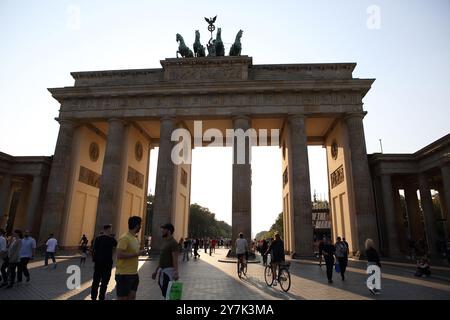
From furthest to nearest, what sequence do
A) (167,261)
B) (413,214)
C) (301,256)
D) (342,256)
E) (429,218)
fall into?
(413,214), (429,218), (301,256), (342,256), (167,261)

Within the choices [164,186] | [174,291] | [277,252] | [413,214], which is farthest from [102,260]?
[413,214]

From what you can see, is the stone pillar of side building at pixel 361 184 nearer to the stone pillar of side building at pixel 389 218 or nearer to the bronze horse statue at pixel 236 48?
the stone pillar of side building at pixel 389 218

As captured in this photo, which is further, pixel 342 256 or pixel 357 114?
pixel 357 114

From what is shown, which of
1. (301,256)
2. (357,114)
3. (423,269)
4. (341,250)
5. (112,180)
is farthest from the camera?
(112,180)

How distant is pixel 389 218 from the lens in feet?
84.8

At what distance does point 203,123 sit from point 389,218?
19911mm

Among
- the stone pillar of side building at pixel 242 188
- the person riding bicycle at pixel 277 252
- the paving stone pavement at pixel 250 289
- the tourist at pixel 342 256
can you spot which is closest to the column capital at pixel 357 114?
the stone pillar of side building at pixel 242 188

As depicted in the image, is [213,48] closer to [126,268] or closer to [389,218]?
[389,218]

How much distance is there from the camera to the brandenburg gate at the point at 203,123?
24.1 meters

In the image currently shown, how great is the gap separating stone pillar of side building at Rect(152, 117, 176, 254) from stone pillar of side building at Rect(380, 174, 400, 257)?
1947 cm

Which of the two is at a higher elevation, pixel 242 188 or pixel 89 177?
pixel 89 177

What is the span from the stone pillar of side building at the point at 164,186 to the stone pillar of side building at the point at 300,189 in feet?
34.7
